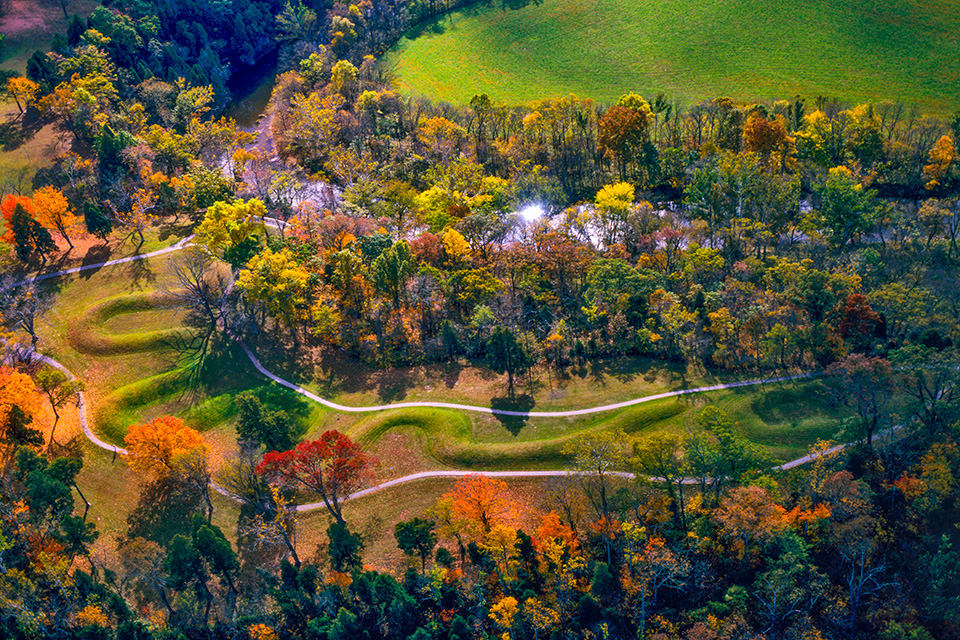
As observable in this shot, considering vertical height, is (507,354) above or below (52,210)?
below

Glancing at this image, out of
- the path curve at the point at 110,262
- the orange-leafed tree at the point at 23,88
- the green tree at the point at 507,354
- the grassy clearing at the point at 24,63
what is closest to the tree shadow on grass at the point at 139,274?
the path curve at the point at 110,262

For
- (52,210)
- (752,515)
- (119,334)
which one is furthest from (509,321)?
(52,210)

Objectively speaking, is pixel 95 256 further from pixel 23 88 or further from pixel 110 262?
pixel 23 88

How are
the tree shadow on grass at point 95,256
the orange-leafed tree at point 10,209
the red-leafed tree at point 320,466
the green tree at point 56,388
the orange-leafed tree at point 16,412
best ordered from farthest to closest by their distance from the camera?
the tree shadow on grass at point 95,256, the orange-leafed tree at point 10,209, the green tree at point 56,388, the orange-leafed tree at point 16,412, the red-leafed tree at point 320,466

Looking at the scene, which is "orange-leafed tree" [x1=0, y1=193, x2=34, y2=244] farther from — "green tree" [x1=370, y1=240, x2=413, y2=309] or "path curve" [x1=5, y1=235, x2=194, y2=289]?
"green tree" [x1=370, y1=240, x2=413, y2=309]

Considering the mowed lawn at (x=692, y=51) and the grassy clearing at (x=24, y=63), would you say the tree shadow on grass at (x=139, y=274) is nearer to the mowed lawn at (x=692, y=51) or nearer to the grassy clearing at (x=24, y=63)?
the grassy clearing at (x=24, y=63)

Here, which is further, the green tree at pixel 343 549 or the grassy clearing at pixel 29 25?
the grassy clearing at pixel 29 25

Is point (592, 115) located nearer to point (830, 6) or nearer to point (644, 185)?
point (644, 185)
